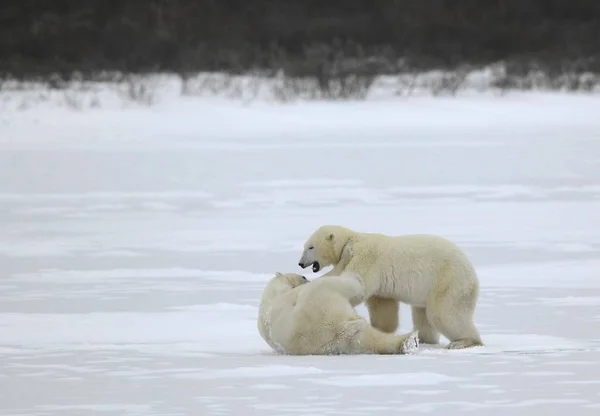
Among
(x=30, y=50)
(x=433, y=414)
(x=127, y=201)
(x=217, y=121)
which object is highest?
(x=30, y=50)

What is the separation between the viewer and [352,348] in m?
5.22

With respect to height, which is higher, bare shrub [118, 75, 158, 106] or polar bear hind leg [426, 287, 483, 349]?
bare shrub [118, 75, 158, 106]

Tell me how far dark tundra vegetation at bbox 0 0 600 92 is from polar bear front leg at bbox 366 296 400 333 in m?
24.2

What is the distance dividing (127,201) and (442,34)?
30344 mm

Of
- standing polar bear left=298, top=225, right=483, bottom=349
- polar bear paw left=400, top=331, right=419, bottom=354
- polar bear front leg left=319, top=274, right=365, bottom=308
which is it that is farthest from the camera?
standing polar bear left=298, top=225, right=483, bottom=349

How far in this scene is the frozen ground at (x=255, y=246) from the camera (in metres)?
4.52

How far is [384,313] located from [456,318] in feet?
1.37

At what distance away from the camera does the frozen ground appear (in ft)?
14.8

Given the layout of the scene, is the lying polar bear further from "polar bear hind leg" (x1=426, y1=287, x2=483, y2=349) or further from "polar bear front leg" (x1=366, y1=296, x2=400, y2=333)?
"polar bear front leg" (x1=366, y1=296, x2=400, y2=333)

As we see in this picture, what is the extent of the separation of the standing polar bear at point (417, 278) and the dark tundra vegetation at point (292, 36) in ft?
79.1

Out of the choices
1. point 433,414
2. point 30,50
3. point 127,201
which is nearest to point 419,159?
point 127,201

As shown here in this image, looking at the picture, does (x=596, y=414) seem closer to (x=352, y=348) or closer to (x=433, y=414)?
(x=433, y=414)

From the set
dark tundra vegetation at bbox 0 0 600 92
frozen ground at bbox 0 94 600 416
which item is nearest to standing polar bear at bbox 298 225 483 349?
frozen ground at bbox 0 94 600 416

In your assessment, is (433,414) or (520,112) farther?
(520,112)
